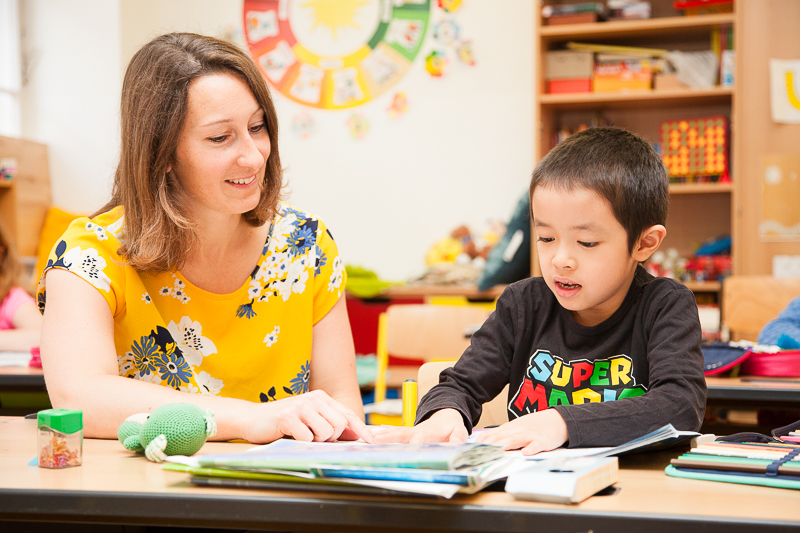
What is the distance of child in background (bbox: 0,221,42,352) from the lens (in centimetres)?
238

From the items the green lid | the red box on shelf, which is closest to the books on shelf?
the red box on shelf

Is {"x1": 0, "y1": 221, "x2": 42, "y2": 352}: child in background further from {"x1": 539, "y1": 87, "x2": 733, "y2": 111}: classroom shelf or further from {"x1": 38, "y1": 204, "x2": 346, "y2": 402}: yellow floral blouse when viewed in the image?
{"x1": 539, "y1": 87, "x2": 733, "y2": 111}: classroom shelf

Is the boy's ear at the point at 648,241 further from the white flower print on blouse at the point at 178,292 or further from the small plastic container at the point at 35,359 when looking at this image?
the small plastic container at the point at 35,359

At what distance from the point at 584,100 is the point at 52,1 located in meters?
3.78

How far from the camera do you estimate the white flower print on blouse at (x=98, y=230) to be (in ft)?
3.97

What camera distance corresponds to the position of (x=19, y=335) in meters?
2.38

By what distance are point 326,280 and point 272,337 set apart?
15cm

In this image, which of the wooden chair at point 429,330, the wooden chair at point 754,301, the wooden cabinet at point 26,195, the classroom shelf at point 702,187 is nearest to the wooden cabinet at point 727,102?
the classroom shelf at point 702,187

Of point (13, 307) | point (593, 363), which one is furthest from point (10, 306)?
point (593, 363)

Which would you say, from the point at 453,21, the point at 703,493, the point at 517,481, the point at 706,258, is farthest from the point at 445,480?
the point at 453,21

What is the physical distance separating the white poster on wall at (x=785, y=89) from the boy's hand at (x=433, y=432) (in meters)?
3.60

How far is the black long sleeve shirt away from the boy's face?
0.07m

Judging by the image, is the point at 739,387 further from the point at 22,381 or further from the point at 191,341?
the point at 22,381

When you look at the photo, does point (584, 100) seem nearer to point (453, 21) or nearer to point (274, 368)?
point (453, 21)
